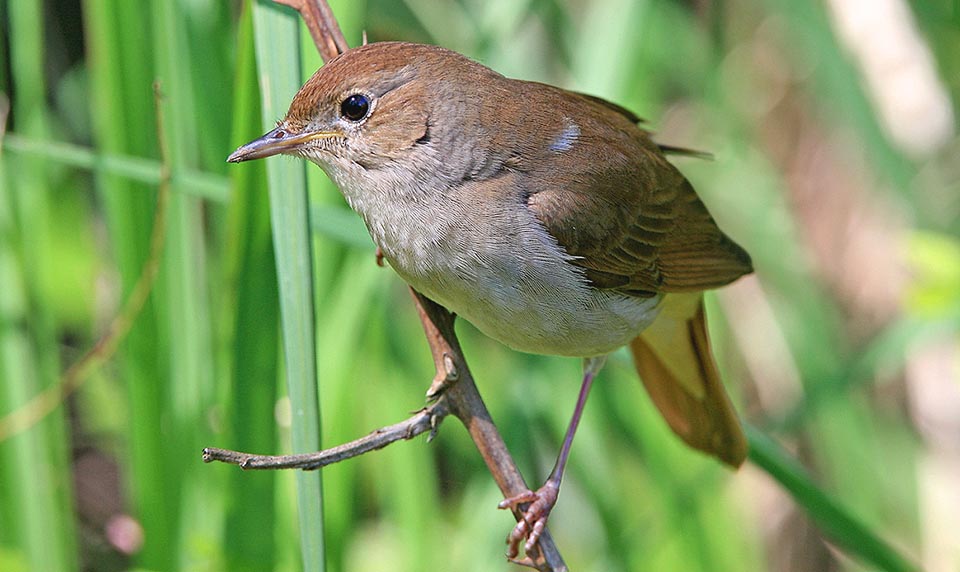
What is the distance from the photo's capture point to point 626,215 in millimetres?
2449

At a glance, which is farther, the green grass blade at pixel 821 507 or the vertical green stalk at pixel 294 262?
the green grass blade at pixel 821 507

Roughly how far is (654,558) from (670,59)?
1863 millimetres

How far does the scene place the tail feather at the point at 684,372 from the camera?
2.80m

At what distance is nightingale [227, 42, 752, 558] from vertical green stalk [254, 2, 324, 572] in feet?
0.32

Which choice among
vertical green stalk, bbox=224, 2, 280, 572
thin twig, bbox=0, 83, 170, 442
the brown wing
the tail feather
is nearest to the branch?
vertical green stalk, bbox=224, 2, 280, 572

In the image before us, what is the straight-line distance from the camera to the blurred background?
7.97 feet

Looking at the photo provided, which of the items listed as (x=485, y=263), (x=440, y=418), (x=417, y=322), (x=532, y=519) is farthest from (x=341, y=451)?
(x=417, y=322)

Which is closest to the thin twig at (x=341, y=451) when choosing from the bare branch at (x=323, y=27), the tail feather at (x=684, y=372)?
the bare branch at (x=323, y=27)

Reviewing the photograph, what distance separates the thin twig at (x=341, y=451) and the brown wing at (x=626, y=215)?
52 cm

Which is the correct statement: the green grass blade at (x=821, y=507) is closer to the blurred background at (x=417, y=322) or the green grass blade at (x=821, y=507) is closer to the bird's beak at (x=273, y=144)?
the blurred background at (x=417, y=322)

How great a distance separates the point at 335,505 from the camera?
266 centimetres

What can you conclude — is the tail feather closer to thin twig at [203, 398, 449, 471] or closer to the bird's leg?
the bird's leg

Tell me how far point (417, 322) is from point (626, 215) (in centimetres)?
150

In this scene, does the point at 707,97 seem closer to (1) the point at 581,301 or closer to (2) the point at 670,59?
(2) the point at 670,59
